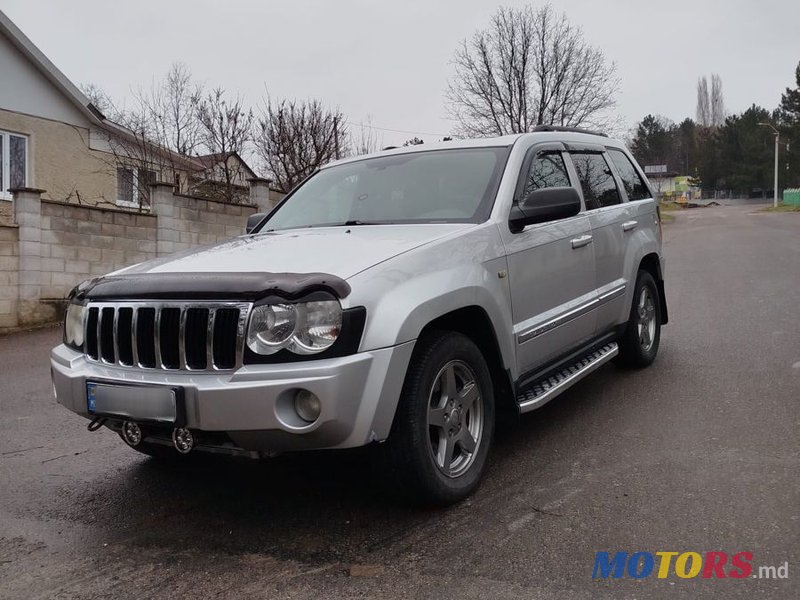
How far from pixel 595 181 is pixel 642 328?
141 cm

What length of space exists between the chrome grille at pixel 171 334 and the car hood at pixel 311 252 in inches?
10.2

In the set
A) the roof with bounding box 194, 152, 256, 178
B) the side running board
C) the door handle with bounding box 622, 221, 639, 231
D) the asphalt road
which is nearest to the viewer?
the asphalt road

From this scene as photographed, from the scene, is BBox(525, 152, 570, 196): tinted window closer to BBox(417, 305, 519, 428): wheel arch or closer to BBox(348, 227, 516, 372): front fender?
BBox(348, 227, 516, 372): front fender

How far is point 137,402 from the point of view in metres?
2.98

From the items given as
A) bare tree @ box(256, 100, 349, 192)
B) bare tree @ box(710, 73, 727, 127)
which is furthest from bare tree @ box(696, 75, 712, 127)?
bare tree @ box(256, 100, 349, 192)

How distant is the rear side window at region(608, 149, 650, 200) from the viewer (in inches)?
233

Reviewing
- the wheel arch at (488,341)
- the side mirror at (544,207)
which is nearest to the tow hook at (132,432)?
the wheel arch at (488,341)

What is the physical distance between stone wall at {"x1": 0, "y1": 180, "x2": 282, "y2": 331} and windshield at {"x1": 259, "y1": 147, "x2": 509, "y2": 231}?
6468 millimetres

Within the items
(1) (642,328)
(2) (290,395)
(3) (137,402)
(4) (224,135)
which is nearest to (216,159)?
(4) (224,135)

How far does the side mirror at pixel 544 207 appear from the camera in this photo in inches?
154

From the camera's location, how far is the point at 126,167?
58.5ft

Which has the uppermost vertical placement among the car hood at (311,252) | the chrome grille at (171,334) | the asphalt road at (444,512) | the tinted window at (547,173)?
the tinted window at (547,173)

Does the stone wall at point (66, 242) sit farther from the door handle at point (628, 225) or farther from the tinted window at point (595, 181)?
the door handle at point (628, 225)

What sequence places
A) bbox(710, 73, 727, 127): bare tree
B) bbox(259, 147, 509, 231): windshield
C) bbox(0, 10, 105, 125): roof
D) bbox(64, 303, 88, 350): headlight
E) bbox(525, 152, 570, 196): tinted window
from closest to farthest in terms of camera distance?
bbox(64, 303, 88, 350): headlight
bbox(259, 147, 509, 231): windshield
bbox(525, 152, 570, 196): tinted window
bbox(0, 10, 105, 125): roof
bbox(710, 73, 727, 127): bare tree
